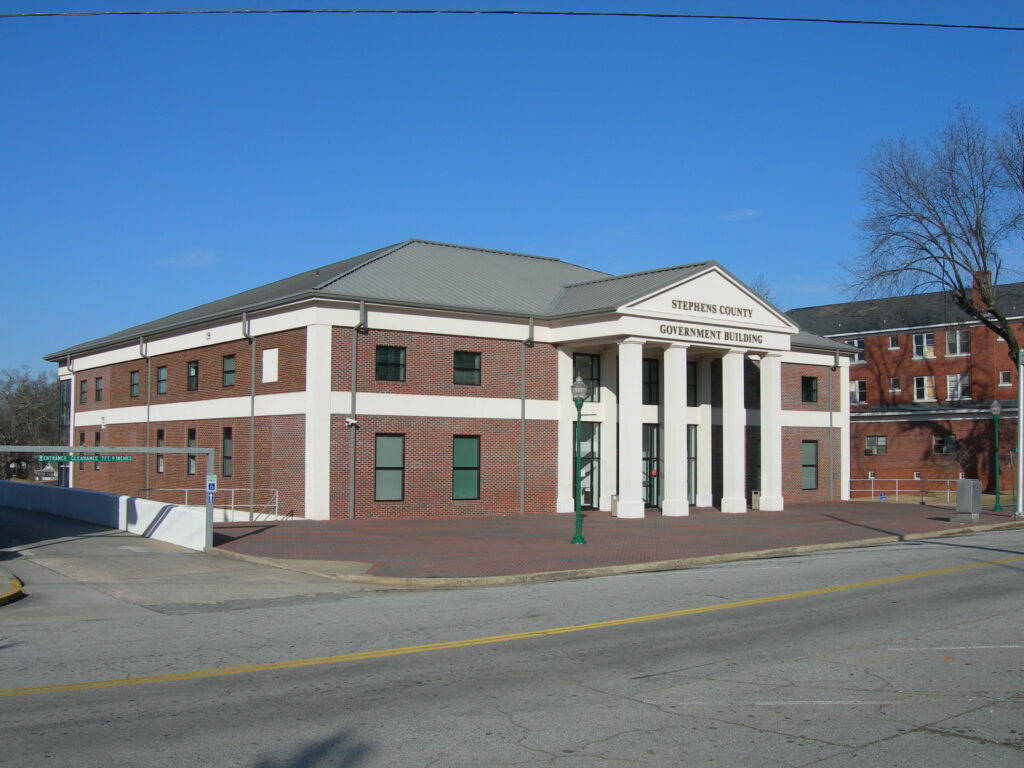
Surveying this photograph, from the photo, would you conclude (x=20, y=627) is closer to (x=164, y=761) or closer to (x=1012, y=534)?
(x=164, y=761)

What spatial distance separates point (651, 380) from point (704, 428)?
3186mm

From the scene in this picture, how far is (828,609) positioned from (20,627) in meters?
10.5

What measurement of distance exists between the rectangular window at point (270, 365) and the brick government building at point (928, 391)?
40.9 metres

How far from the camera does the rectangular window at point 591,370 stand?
117 feet

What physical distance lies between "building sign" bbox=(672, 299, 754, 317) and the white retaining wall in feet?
56.8

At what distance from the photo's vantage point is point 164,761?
21.3 feet

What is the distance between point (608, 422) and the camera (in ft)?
118

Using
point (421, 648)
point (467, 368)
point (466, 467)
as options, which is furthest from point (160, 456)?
point (421, 648)

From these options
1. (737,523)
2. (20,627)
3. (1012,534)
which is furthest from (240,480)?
(1012,534)

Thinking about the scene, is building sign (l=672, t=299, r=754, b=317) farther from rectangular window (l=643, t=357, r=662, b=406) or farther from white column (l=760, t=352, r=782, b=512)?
rectangular window (l=643, t=357, r=662, b=406)

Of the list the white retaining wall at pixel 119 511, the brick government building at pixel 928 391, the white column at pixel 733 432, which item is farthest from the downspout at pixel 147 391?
the brick government building at pixel 928 391

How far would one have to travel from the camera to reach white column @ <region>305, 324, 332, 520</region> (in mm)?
29766

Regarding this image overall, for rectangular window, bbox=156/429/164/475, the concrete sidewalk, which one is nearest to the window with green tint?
the concrete sidewalk

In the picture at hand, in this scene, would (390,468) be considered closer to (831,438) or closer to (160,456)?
(160,456)
